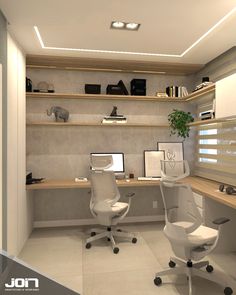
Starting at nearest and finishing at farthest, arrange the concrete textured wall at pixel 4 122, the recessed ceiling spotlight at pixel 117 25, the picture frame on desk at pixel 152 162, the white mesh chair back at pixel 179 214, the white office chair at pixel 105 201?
the white mesh chair back at pixel 179 214, the concrete textured wall at pixel 4 122, the recessed ceiling spotlight at pixel 117 25, the white office chair at pixel 105 201, the picture frame on desk at pixel 152 162

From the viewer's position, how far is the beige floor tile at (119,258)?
269 centimetres

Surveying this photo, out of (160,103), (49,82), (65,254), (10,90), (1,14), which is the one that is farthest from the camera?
(160,103)

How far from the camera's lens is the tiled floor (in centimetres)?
230

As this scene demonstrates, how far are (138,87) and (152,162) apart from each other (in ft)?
4.25

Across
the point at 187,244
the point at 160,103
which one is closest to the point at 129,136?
the point at 160,103

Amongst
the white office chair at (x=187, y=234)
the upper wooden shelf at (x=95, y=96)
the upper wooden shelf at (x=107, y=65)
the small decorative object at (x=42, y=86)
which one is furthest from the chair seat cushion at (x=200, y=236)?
the small decorative object at (x=42, y=86)

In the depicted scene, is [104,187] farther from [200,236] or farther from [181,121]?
[181,121]

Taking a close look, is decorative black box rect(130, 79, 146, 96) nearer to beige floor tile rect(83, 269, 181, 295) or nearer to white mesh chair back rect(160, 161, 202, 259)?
white mesh chair back rect(160, 161, 202, 259)

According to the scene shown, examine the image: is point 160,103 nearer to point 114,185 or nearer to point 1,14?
point 114,185

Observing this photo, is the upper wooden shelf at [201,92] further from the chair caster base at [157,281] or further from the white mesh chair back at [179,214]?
the chair caster base at [157,281]

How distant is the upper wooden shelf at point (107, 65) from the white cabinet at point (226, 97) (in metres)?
1.11

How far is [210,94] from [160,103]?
0.96m

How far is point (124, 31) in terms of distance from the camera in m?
2.80

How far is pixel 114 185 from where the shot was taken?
316 centimetres
